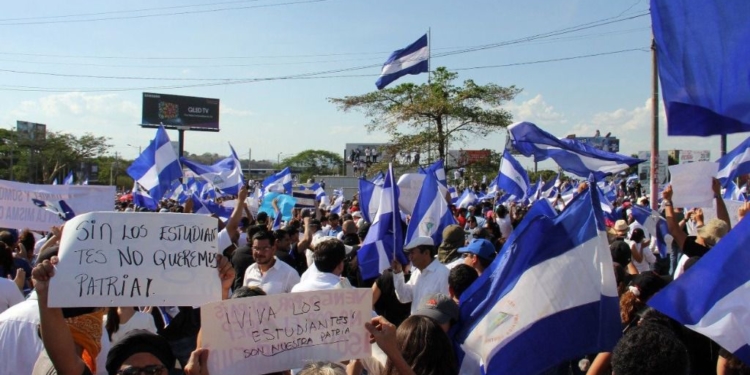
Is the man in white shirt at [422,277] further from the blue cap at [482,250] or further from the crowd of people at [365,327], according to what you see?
the blue cap at [482,250]

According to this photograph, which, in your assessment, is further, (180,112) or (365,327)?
(180,112)

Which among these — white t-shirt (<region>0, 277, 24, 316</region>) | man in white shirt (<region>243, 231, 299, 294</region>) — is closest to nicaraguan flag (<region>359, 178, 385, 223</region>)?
man in white shirt (<region>243, 231, 299, 294</region>)

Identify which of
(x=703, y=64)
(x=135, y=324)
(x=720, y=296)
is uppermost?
(x=703, y=64)

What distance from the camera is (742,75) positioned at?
2.97m

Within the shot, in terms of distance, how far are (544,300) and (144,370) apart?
2019 millimetres

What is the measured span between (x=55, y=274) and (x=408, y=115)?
27749 millimetres

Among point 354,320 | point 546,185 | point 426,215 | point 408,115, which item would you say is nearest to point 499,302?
point 354,320

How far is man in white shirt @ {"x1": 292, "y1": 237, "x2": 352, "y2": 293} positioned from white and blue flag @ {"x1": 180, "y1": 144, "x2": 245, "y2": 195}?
1044 centimetres

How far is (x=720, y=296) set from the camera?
109 inches

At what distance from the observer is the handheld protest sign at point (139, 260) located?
9.74 feet

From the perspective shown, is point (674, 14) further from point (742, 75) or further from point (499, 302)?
point (499, 302)

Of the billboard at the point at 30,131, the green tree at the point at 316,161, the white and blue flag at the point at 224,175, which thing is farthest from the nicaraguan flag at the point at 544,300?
the green tree at the point at 316,161

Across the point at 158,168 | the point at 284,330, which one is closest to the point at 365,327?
the point at 284,330

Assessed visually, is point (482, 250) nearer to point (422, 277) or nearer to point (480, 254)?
point (480, 254)
